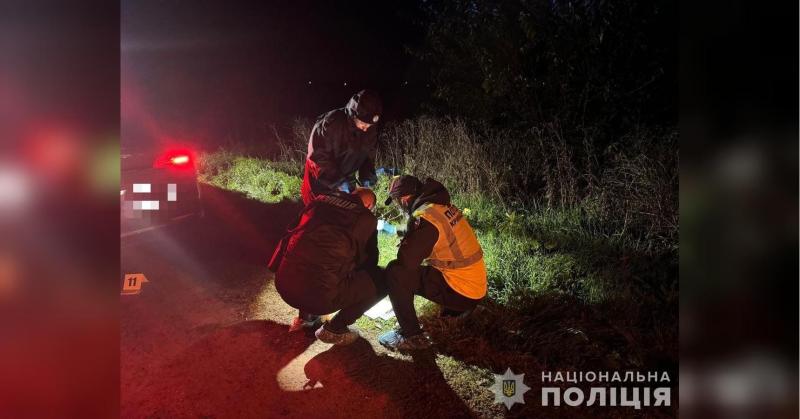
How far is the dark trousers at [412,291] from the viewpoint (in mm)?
4094

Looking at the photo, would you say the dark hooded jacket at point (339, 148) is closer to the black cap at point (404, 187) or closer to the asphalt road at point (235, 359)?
the black cap at point (404, 187)

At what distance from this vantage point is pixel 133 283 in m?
4.73

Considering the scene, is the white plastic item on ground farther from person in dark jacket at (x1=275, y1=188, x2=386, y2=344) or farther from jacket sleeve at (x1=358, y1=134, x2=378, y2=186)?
jacket sleeve at (x1=358, y1=134, x2=378, y2=186)

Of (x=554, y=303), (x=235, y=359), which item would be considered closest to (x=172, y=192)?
(x=235, y=359)

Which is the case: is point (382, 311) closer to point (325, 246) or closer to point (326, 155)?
point (325, 246)

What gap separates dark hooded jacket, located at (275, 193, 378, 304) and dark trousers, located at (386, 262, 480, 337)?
1.08 ft

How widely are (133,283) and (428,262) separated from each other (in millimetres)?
2541

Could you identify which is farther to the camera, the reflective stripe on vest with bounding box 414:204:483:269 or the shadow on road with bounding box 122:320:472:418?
the reflective stripe on vest with bounding box 414:204:483:269

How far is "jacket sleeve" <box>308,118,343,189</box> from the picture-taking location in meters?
4.41

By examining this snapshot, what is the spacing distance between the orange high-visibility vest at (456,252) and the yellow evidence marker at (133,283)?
2.47 metres

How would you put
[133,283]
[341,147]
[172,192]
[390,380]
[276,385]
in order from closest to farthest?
[276,385], [390,380], [341,147], [133,283], [172,192]

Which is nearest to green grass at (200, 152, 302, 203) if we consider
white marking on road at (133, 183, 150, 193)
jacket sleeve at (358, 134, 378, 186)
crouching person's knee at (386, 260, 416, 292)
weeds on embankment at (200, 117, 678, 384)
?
weeds on embankment at (200, 117, 678, 384)
